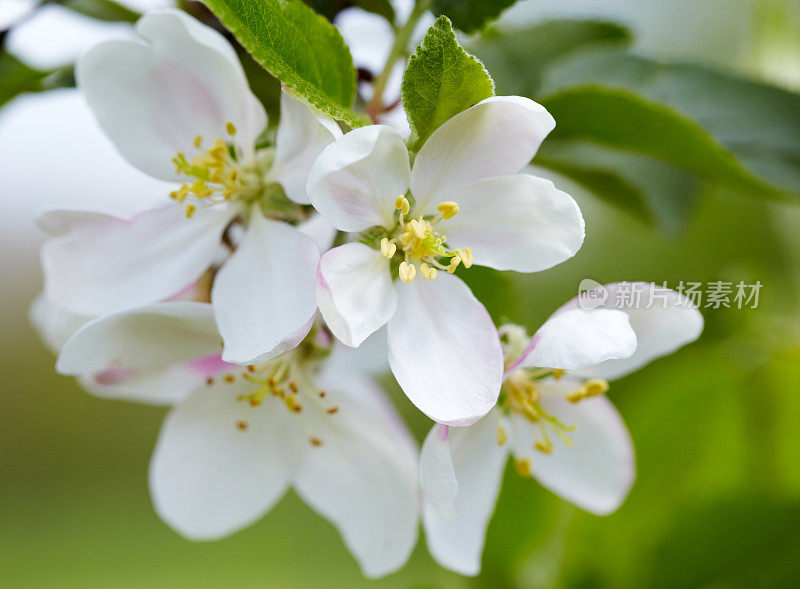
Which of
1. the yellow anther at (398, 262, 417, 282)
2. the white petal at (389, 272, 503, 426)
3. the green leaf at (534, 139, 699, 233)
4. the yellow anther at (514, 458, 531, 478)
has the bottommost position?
the yellow anther at (514, 458, 531, 478)

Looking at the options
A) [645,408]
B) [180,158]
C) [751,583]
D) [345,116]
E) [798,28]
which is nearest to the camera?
[345,116]

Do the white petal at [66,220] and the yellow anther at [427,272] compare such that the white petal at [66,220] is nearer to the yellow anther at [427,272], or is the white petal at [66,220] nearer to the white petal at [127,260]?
the white petal at [127,260]

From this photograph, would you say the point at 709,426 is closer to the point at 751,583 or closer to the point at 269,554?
the point at 751,583

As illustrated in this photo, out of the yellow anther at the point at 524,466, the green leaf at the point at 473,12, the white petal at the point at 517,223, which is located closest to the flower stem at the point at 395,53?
the green leaf at the point at 473,12

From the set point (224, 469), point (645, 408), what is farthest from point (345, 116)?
point (645, 408)

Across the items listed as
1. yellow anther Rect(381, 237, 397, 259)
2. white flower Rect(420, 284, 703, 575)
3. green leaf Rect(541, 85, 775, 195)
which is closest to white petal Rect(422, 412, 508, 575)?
white flower Rect(420, 284, 703, 575)

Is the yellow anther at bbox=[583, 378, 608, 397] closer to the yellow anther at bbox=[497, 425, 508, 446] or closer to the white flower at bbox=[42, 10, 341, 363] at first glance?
the yellow anther at bbox=[497, 425, 508, 446]
